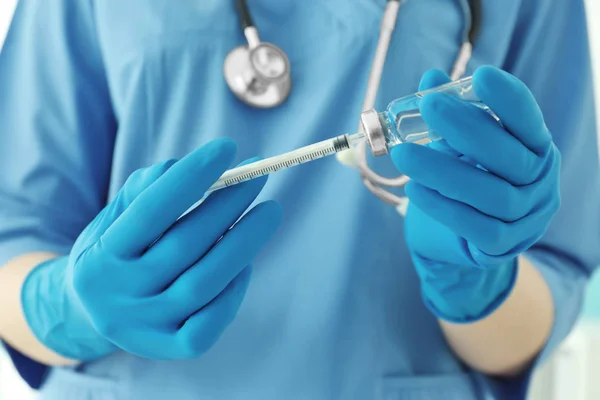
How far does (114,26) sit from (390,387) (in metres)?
0.48

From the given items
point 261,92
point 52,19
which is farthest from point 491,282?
point 52,19

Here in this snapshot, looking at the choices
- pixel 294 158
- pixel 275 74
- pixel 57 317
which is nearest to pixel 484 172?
pixel 294 158

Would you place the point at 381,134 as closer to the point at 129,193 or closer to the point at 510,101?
the point at 510,101

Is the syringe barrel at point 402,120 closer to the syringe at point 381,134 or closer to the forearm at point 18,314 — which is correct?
the syringe at point 381,134

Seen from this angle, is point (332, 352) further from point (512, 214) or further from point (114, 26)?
point (114, 26)

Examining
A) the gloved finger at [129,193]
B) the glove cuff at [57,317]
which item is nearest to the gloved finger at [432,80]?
the gloved finger at [129,193]

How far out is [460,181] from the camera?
0.46 meters

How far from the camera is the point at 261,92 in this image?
0.64 meters

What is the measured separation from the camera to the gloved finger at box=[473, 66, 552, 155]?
1.41 ft

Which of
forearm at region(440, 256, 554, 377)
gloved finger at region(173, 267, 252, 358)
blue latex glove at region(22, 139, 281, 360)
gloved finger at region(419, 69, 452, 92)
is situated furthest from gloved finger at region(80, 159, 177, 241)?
forearm at region(440, 256, 554, 377)

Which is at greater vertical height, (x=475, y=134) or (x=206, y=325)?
(x=475, y=134)

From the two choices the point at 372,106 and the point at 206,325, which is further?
the point at 372,106

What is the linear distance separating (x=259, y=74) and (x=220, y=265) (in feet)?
0.71

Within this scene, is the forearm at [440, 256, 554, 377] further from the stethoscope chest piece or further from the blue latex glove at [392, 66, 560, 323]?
the stethoscope chest piece
